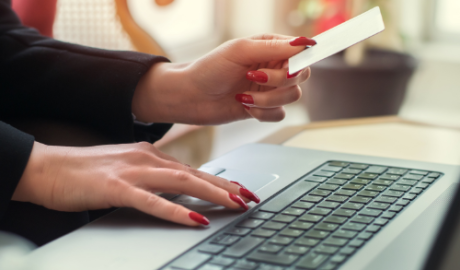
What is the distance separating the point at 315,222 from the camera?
1.25ft

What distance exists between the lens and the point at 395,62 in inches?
70.2

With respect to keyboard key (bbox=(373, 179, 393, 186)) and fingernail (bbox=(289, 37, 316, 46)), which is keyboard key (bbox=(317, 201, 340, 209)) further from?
fingernail (bbox=(289, 37, 316, 46))

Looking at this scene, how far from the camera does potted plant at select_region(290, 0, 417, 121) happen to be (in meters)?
1.77

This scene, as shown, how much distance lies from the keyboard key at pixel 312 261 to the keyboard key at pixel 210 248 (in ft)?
0.19

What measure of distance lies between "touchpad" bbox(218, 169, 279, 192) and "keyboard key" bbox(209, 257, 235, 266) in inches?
6.3

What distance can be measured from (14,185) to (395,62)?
5.27ft

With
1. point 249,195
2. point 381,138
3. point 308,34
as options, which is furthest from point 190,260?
point 308,34

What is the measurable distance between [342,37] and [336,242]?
216 millimetres

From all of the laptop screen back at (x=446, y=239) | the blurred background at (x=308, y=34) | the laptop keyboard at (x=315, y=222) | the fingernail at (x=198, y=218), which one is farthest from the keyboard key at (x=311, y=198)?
the blurred background at (x=308, y=34)

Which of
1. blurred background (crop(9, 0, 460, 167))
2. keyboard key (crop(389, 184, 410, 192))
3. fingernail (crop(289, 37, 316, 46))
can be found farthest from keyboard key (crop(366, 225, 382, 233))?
blurred background (crop(9, 0, 460, 167))

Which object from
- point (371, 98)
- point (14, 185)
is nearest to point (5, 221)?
point (14, 185)

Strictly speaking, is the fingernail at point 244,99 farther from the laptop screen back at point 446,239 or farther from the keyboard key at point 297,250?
the laptop screen back at point 446,239

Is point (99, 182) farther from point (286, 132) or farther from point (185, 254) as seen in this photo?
point (286, 132)

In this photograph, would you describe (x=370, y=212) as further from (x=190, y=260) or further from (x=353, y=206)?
(x=190, y=260)
